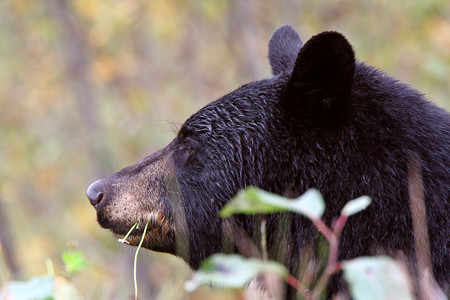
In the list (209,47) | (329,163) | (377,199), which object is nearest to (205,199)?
(329,163)

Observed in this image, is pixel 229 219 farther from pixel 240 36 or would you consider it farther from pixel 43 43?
pixel 43 43

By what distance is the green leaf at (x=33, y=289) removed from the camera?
1833 mm

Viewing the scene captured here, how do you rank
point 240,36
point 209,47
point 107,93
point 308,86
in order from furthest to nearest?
point 107,93
point 209,47
point 240,36
point 308,86

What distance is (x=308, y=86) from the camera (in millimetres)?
3141

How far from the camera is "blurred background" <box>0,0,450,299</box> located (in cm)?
1029

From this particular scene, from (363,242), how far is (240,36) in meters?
9.31

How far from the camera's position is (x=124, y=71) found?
12.8 metres

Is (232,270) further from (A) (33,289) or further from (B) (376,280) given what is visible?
(A) (33,289)

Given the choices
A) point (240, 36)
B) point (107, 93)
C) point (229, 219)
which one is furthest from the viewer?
point (107, 93)

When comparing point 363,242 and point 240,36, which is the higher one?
point 363,242

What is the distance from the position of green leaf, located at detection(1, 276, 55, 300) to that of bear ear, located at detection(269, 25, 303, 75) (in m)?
2.28

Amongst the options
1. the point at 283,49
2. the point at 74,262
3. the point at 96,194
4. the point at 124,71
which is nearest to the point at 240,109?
the point at 283,49

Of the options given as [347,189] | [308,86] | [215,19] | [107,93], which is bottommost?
[107,93]

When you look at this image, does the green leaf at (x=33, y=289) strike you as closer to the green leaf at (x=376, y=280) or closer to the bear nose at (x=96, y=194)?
the green leaf at (x=376, y=280)
